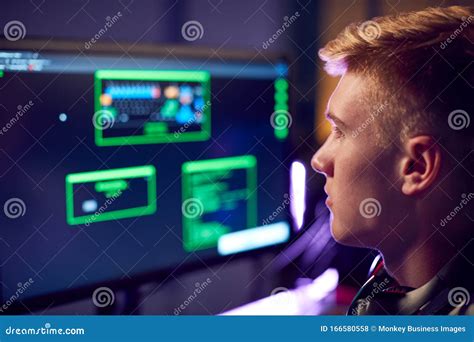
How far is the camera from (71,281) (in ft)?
6.84

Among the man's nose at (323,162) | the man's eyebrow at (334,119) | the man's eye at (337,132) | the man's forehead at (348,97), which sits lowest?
the man's nose at (323,162)

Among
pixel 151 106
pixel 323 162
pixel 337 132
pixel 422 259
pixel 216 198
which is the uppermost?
pixel 151 106

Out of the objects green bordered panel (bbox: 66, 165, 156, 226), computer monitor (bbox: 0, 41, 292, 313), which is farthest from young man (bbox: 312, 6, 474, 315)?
green bordered panel (bbox: 66, 165, 156, 226)

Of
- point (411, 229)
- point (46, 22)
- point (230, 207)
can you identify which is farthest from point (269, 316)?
point (46, 22)

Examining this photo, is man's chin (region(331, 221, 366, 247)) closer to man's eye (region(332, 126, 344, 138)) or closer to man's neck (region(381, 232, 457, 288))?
man's neck (region(381, 232, 457, 288))

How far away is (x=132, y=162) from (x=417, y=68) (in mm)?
987

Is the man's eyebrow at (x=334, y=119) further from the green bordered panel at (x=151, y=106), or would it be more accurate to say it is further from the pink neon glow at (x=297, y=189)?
the green bordered panel at (x=151, y=106)

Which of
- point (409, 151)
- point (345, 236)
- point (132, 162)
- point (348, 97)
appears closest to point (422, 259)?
point (345, 236)

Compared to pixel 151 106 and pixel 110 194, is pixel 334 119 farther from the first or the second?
pixel 110 194

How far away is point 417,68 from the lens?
82.4 inches

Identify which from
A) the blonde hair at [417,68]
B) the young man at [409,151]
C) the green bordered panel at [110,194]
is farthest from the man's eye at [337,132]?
the green bordered panel at [110,194]

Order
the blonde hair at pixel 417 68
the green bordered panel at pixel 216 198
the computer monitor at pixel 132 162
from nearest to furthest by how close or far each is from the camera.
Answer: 1. the computer monitor at pixel 132 162
2. the blonde hair at pixel 417 68
3. the green bordered panel at pixel 216 198

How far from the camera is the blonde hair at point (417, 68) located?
82.0 inches

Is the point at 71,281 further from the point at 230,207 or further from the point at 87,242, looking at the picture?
the point at 230,207
